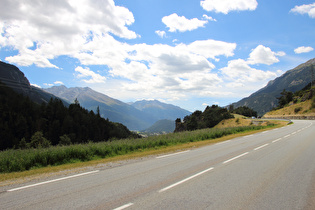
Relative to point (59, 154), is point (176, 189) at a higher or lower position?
lower

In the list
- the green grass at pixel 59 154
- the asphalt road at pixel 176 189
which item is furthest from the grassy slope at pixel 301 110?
the asphalt road at pixel 176 189

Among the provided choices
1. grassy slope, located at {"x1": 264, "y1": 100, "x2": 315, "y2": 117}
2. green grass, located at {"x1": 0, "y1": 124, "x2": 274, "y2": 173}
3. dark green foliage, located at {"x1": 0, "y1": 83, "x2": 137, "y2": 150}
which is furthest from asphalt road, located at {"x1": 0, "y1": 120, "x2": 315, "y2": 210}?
grassy slope, located at {"x1": 264, "y1": 100, "x2": 315, "y2": 117}

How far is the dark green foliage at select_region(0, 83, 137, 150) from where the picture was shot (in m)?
92.3

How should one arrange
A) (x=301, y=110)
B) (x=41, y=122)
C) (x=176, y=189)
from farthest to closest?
(x=41, y=122) < (x=301, y=110) < (x=176, y=189)

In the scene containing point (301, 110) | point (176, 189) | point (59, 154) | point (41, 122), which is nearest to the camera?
point (176, 189)

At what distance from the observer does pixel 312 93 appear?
88.6 metres

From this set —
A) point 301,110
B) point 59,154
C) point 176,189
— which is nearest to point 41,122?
point 59,154

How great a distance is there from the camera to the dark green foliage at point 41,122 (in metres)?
92.3

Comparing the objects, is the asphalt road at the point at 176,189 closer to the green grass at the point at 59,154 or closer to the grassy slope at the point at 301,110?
the green grass at the point at 59,154

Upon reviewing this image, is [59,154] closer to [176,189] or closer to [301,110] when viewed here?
[176,189]

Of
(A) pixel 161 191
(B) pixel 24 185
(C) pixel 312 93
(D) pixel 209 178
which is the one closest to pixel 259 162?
(D) pixel 209 178

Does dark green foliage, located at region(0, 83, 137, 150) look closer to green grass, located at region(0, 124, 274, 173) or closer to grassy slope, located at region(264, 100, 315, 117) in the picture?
green grass, located at region(0, 124, 274, 173)

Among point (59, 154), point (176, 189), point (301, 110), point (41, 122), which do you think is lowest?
point (176, 189)

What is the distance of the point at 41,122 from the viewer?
9981cm
